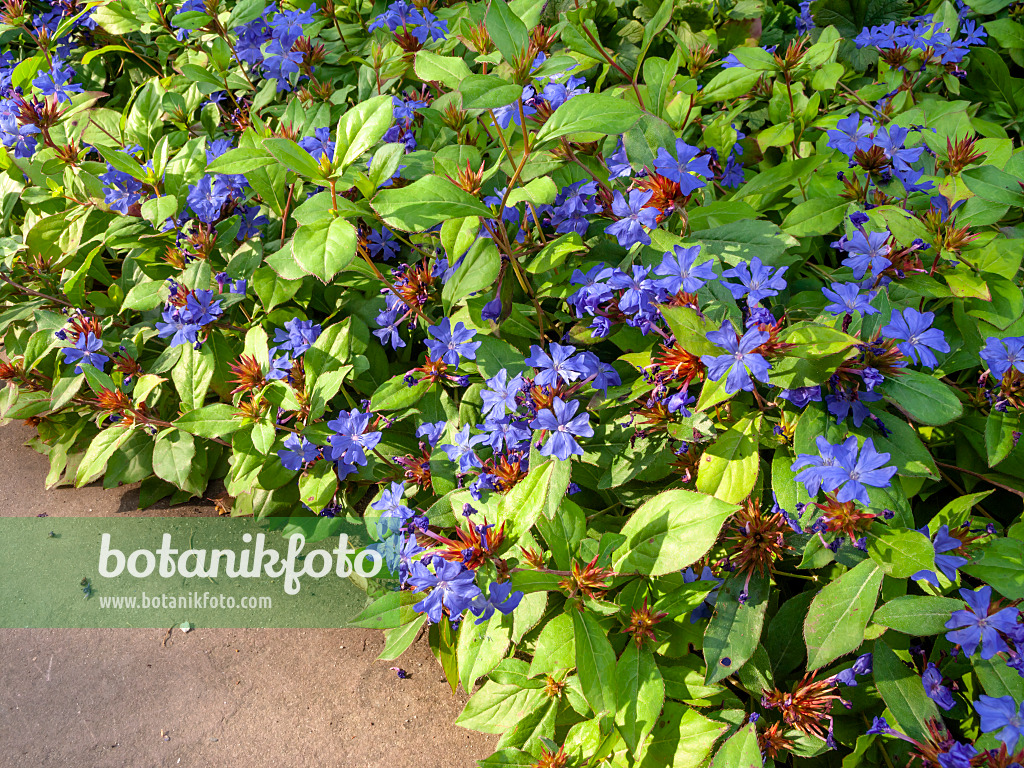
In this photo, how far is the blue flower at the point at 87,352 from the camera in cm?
237

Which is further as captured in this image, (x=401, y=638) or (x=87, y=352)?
(x=87, y=352)

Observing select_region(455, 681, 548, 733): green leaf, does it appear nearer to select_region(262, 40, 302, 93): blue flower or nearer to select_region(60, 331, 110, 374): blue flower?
select_region(60, 331, 110, 374): blue flower

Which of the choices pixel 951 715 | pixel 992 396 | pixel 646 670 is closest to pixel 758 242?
pixel 992 396

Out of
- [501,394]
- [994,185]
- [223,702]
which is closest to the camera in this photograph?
[501,394]

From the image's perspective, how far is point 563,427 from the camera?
1589 millimetres

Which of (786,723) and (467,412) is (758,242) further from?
(786,723)

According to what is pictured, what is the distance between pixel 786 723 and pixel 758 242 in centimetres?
117

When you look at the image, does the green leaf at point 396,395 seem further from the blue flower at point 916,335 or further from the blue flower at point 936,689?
the blue flower at point 936,689

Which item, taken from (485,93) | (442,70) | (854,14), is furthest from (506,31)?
(854,14)

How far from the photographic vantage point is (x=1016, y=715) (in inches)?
51.6

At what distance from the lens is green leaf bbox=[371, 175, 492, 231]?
1.55m

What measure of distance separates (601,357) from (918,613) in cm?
107

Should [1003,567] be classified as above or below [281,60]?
below

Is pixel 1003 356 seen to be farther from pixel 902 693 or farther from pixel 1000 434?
pixel 902 693
